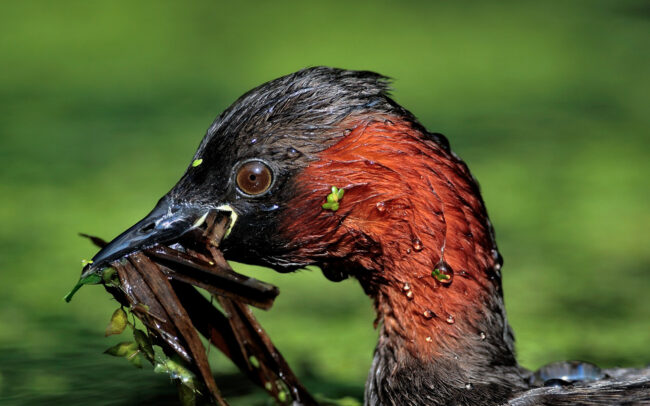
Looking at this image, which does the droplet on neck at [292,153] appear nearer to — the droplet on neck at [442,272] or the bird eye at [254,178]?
the bird eye at [254,178]

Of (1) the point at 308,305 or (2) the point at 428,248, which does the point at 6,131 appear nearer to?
(1) the point at 308,305

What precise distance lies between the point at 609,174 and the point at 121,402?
16.3 ft

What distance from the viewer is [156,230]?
455cm

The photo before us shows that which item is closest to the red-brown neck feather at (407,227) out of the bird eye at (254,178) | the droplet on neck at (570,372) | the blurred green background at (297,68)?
the bird eye at (254,178)

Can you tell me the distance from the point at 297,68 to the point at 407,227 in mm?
6048

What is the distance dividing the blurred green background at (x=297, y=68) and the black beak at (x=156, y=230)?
139 centimetres

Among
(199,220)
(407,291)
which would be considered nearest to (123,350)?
(199,220)

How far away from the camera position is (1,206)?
826cm

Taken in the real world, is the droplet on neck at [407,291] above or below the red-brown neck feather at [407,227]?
below

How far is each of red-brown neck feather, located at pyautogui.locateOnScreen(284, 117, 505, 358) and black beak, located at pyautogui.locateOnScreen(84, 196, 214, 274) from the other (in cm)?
41

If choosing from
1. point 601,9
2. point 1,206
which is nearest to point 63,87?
point 1,206

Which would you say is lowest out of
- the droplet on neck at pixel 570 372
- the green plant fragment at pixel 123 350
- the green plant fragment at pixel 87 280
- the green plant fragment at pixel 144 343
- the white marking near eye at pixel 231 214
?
the green plant fragment at pixel 123 350

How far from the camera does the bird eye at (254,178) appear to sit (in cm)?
456

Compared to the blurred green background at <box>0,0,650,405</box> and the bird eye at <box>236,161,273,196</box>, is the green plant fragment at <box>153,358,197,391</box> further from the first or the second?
the blurred green background at <box>0,0,650,405</box>
